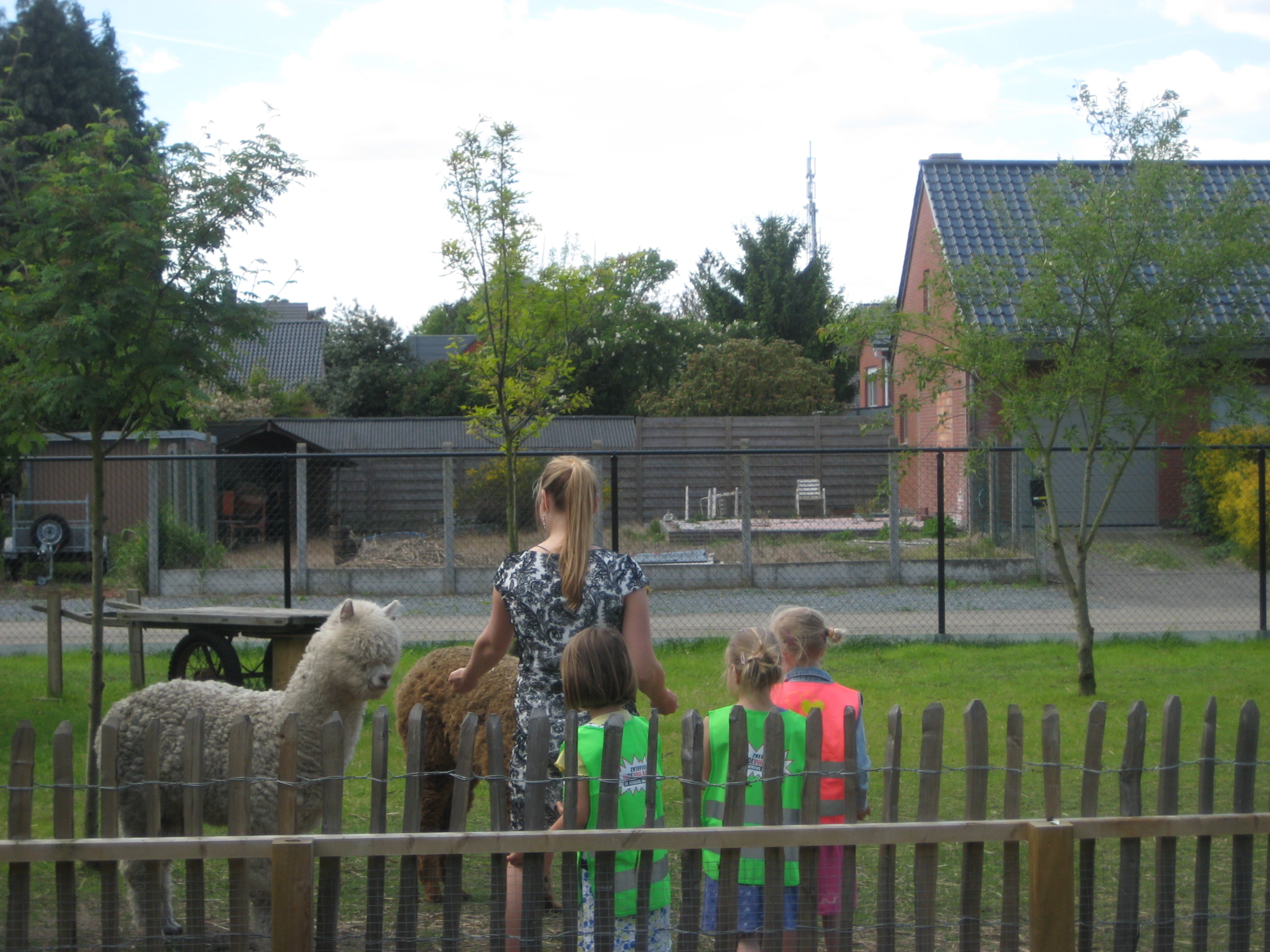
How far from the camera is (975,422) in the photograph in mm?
19156

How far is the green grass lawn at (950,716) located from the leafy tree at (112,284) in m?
1.63

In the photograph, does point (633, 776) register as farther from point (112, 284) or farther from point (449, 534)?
point (449, 534)

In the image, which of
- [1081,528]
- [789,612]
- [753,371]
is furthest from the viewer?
[753,371]

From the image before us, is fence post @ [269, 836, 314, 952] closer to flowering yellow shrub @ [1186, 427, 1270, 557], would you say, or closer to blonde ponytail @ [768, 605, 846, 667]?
blonde ponytail @ [768, 605, 846, 667]

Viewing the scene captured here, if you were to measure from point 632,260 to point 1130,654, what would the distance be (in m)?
6.06

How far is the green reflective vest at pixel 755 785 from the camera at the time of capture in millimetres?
3441

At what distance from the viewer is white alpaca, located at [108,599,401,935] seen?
14.0ft

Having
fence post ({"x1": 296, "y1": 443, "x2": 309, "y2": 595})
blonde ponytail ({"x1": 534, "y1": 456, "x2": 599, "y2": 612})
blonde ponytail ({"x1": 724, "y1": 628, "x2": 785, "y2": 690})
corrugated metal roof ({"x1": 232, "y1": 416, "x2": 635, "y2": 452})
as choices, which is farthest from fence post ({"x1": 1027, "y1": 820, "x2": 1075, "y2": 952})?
corrugated metal roof ({"x1": 232, "y1": 416, "x2": 635, "y2": 452})

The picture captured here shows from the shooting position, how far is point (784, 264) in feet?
149

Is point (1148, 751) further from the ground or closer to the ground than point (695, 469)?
closer to the ground

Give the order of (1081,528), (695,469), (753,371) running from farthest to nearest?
(753,371) < (695,469) < (1081,528)

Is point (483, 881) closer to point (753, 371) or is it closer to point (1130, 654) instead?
point (1130, 654)

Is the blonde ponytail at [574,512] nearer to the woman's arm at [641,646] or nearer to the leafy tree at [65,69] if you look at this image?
the woman's arm at [641,646]

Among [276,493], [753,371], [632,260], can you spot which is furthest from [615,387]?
[632,260]
